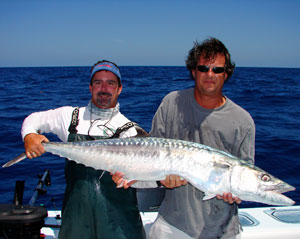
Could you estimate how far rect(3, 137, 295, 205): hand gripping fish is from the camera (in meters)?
2.73

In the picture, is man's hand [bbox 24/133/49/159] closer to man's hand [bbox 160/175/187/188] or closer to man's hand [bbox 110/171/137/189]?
man's hand [bbox 110/171/137/189]

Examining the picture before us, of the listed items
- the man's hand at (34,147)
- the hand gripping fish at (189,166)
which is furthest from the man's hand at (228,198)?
the man's hand at (34,147)

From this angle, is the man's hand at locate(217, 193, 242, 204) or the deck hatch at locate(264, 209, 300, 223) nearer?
the man's hand at locate(217, 193, 242, 204)

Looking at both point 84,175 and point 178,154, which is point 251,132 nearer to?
point 178,154

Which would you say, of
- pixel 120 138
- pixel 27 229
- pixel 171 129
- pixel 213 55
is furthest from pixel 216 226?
pixel 27 229

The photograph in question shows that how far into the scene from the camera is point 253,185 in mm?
2730

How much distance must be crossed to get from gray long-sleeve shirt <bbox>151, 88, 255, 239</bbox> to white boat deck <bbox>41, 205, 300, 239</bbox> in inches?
37.5

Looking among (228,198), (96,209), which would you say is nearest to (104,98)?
(96,209)

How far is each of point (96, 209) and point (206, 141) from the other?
1277 mm

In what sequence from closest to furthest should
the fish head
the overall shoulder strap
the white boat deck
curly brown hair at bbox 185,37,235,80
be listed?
1. the fish head
2. curly brown hair at bbox 185,37,235,80
3. the overall shoulder strap
4. the white boat deck

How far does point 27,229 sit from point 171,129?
1843 mm

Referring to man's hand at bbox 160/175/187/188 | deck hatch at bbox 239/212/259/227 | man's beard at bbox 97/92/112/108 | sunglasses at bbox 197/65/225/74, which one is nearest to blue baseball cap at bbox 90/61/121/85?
man's beard at bbox 97/92/112/108

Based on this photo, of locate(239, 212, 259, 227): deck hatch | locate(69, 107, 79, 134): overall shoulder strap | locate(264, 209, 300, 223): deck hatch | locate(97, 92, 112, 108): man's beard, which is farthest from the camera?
locate(264, 209, 300, 223): deck hatch

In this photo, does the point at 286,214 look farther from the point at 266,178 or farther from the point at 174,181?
the point at 174,181
